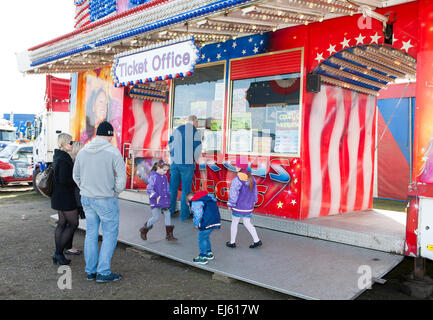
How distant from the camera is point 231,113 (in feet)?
25.7

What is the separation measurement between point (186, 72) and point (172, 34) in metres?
2.03

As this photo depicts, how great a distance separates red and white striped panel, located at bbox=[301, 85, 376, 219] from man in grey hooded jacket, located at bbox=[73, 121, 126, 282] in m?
3.56

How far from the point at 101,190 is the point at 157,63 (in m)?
2.74

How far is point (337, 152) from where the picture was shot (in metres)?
7.47

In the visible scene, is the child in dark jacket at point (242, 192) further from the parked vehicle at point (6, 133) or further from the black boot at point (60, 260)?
the parked vehicle at point (6, 133)

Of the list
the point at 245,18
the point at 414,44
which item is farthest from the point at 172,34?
the point at 414,44

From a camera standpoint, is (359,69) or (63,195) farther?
(359,69)

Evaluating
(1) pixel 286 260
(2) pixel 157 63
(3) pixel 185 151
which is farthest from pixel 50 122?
(1) pixel 286 260

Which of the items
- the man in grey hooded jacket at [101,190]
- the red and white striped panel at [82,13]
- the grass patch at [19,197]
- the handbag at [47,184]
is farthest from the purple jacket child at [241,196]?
the red and white striped panel at [82,13]

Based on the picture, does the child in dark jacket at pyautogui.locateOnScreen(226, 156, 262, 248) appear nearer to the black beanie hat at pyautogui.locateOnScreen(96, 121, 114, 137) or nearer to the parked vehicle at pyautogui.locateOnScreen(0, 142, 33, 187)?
the black beanie hat at pyautogui.locateOnScreen(96, 121, 114, 137)

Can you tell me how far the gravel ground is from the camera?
414 centimetres

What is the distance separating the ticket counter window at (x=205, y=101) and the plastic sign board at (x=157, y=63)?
2.07 m

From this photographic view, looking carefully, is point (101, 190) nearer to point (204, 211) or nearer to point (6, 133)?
point (204, 211)

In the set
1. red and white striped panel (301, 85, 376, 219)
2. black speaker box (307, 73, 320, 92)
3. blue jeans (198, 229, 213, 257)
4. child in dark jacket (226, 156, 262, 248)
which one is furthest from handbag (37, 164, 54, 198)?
black speaker box (307, 73, 320, 92)
